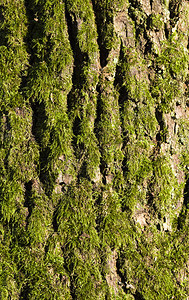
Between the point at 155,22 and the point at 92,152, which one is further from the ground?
the point at 155,22

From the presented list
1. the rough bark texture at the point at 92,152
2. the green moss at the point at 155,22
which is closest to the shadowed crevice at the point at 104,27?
the rough bark texture at the point at 92,152

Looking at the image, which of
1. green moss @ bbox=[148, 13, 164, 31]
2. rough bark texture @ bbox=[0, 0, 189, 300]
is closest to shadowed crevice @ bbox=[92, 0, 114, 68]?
rough bark texture @ bbox=[0, 0, 189, 300]

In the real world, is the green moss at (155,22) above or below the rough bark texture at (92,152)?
above

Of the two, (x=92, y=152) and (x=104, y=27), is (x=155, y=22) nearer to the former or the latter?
(x=104, y=27)

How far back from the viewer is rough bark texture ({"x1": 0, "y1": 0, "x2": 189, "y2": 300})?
2.13m

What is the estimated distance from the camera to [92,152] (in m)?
2.22

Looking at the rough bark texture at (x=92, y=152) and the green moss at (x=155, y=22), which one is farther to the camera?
the green moss at (x=155, y=22)

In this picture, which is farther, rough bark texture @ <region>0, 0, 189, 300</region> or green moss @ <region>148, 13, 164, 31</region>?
green moss @ <region>148, 13, 164, 31</region>

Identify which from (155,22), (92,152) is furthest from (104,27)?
(92,152)

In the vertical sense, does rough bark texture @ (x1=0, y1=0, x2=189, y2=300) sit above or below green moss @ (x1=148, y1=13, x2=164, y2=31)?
below

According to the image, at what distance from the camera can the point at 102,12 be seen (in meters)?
2.34

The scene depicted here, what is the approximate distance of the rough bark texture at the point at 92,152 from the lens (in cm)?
213

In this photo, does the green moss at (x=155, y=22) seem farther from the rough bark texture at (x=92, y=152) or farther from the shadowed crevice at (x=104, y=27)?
the shadowed crevice at (x=104, y=27)

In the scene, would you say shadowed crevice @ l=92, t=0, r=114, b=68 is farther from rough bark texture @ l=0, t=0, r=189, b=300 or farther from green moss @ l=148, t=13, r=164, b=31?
green moss @ l=148, t=13, r=164, b=31
